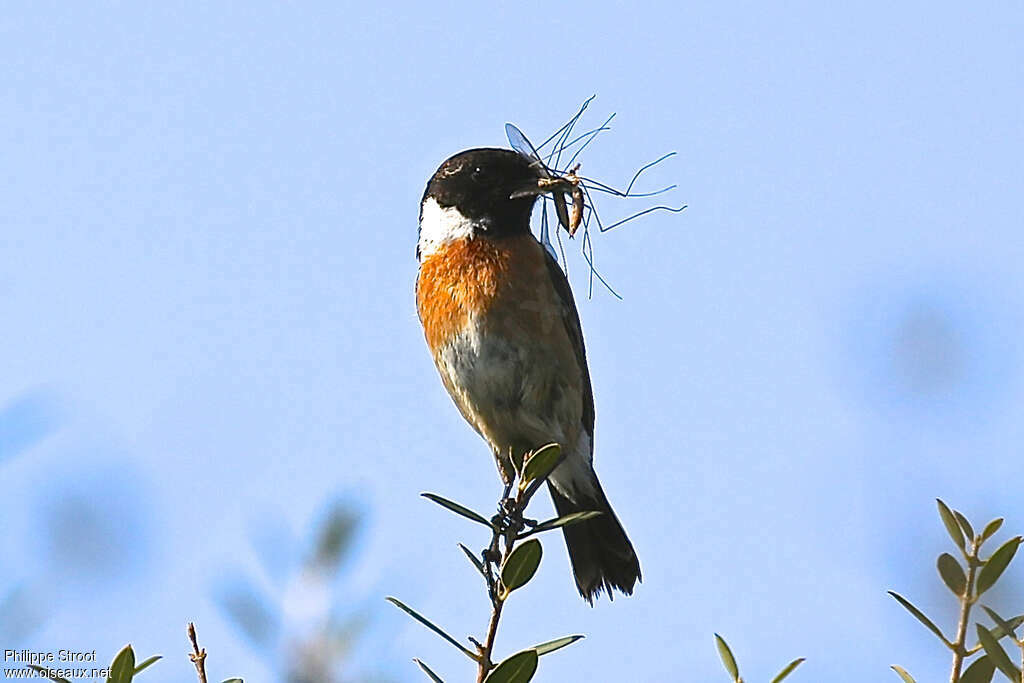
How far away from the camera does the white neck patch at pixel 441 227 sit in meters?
5.81

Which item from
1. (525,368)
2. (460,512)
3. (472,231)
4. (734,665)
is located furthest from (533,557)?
(472,231)

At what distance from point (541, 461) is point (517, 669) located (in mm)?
791

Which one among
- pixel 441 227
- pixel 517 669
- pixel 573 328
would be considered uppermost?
pixel 441 227

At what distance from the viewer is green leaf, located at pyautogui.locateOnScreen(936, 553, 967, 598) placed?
175cm

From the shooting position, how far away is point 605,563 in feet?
19.8

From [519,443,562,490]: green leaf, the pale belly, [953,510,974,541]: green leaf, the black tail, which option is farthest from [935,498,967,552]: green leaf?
the black tail

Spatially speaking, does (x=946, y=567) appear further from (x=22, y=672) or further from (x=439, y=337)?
(x=439, y=337)

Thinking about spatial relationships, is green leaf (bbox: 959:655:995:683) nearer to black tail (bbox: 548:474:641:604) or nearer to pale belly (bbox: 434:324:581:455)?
pale belly (bbox: 434:324:581:455)

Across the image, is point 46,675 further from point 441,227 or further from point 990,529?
point 441,227

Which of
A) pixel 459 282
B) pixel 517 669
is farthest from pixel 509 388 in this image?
pixel 517 669

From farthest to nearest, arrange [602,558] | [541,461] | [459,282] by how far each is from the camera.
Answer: [602,558], [459,282], [541,461]

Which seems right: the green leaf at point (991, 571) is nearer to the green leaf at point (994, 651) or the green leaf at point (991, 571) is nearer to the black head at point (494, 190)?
the green leaf at point (994, 651)

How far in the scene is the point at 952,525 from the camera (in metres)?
1.80

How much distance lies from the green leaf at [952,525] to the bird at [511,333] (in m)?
3.64
